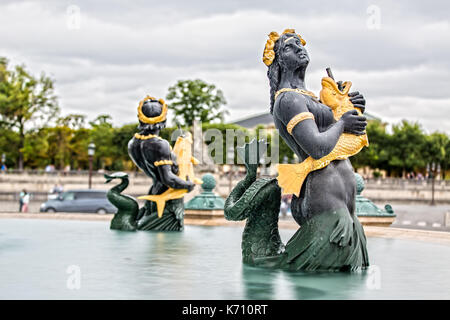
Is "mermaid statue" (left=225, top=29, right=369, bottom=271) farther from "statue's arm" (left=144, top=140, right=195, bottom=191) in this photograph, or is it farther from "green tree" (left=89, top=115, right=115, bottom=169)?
"green tree" (left=89, top=115, right=115, bottom=169)

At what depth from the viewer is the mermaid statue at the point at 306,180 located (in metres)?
5.55

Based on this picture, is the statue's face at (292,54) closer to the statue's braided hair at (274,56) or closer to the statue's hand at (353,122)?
the statue's braided hair at (274,56)

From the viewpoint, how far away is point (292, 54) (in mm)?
5930

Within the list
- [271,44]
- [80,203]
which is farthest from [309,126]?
[80,203]

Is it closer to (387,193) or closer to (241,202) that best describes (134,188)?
(387,193)

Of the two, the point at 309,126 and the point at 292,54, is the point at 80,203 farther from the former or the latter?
the point at 309,126

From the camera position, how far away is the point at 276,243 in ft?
19.9

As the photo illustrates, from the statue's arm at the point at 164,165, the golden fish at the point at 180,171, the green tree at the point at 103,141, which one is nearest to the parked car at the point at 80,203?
the golden fish at the point at 180,171

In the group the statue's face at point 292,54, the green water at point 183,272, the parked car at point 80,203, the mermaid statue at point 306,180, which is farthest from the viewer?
the parked car at point 80,203

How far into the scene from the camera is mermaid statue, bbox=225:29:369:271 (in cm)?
555

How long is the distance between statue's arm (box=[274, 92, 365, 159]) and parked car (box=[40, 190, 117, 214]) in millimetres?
24017

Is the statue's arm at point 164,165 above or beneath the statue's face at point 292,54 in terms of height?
beneath
